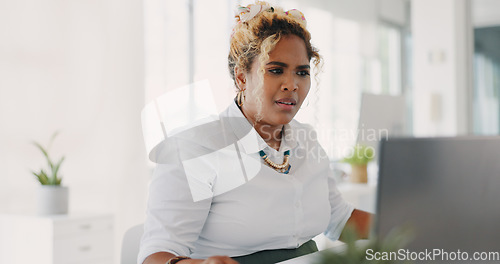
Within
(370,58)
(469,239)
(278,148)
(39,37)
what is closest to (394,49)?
(370,58)

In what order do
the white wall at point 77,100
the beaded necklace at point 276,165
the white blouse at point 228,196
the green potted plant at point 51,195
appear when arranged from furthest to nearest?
1. the white wall at point 77,100
2. the green potted plant at point 51,195
3. the beaded necklace at point 276,165
4. the white blouse at point 228,196

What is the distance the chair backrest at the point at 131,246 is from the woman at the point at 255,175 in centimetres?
12

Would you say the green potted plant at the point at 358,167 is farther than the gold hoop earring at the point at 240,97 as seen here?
Yes

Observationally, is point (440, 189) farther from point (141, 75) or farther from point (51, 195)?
point (141, 75)

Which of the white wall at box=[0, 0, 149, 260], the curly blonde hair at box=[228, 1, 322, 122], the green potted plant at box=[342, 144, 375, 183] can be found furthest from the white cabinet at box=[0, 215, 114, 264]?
the green potted plant at box=[342, 144, 375, 183]

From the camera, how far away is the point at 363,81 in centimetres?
544

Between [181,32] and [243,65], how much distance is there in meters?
2.32

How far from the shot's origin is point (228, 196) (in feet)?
4.66

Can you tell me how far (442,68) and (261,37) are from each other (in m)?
3.95

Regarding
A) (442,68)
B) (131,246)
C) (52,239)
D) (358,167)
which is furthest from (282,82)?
(442,68)

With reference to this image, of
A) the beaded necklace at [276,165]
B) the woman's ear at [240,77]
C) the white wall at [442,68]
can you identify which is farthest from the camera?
the white wall at [442,68]

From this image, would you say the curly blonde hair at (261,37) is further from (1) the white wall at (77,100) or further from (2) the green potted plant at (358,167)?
(2) the green potted plant at (358,167)

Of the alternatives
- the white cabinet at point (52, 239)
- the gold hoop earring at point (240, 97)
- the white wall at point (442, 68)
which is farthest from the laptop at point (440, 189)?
the white wall at point (442, 68)

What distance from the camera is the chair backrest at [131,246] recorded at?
142 centimetres
